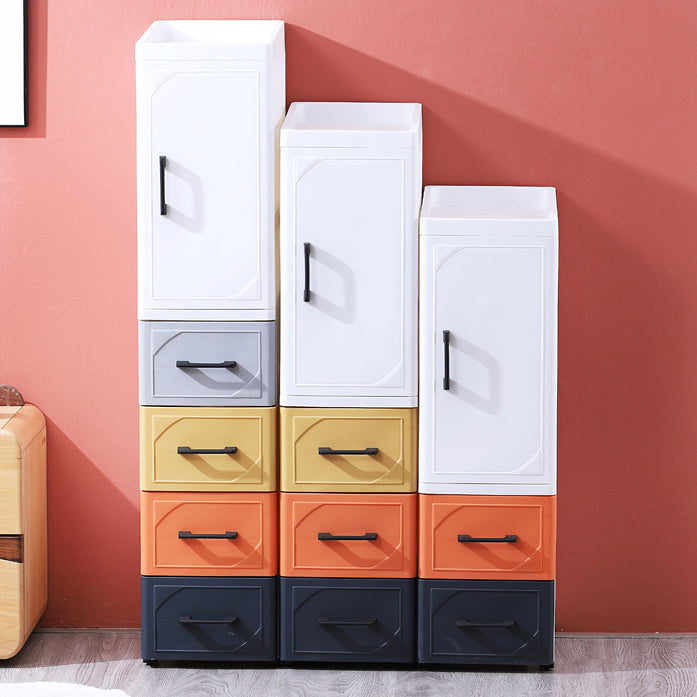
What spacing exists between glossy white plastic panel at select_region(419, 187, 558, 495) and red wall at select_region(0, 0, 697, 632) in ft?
1.13

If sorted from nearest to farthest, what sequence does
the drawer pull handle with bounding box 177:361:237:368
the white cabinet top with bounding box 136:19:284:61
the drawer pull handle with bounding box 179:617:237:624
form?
the white cabinet top with bounding box 136:19:284:61, the drawer pull handle with bounding box 177:361:237:368, the drawer pull handle with bounding box 179:617:237:624

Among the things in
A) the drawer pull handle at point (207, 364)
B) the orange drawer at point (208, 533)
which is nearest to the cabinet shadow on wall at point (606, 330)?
the drawer pull handle at point (207, 364)

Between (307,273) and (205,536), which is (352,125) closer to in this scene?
(307,273)

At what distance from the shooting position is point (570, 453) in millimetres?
3227

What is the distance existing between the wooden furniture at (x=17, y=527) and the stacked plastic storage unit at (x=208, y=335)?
1.12ft

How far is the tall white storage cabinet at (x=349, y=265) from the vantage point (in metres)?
2.82

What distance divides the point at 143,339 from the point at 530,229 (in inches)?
41.8

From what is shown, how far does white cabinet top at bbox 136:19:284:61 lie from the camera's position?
9.12 ft

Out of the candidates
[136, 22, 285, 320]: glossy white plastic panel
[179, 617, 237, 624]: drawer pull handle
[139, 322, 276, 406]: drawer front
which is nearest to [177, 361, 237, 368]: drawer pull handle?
[139, 322, 276, 406]: drawer front

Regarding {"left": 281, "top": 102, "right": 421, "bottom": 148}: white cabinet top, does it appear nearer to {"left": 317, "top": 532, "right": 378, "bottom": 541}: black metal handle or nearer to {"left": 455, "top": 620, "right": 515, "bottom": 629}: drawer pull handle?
{"left": 317, "top": 532, "right": 378, "bottom": 541}: black metal handle

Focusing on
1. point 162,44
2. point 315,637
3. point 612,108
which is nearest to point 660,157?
point 612,108

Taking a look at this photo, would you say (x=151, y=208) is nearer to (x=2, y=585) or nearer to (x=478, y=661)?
(x=2, y=585)

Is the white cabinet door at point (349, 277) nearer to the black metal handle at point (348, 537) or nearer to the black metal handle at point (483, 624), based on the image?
the black metal handle at point (348, 537)

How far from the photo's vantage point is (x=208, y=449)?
2.94 metres
